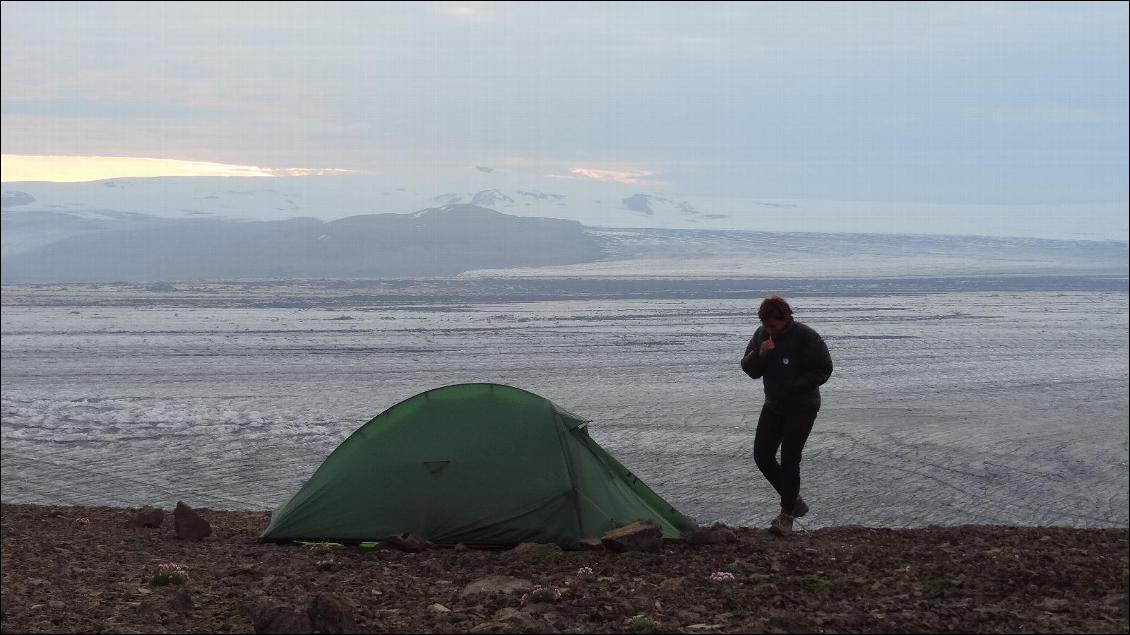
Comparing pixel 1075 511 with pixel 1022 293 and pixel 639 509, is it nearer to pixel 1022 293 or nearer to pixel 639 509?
pixel 639 509

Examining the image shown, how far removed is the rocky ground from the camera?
5309 mm

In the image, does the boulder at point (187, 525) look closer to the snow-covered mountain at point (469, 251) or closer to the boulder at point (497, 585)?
the boulder at point (497, 585)

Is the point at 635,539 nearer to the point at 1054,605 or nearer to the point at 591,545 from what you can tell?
the point at 591,545

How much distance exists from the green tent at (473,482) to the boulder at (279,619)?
8.07ft

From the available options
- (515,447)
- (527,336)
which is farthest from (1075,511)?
(527,336)

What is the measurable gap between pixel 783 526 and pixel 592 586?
2224mm

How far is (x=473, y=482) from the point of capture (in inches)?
307

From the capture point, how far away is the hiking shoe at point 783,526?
7781 millimetres

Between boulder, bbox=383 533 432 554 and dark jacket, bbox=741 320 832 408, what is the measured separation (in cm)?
251

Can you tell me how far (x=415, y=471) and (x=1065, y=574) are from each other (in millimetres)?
4235

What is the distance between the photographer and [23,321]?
28953 mm

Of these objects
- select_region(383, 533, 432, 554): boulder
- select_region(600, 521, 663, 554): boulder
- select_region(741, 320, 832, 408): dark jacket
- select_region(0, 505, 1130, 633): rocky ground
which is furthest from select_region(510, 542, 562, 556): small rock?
select_region(741, 320, 832, 408): dark jacket

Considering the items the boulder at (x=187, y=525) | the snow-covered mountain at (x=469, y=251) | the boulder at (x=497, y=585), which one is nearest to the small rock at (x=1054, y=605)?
the boulder at (x=497, y=585)

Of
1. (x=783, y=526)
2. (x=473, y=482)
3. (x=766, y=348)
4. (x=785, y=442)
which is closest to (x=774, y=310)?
(x=766, y=348)
